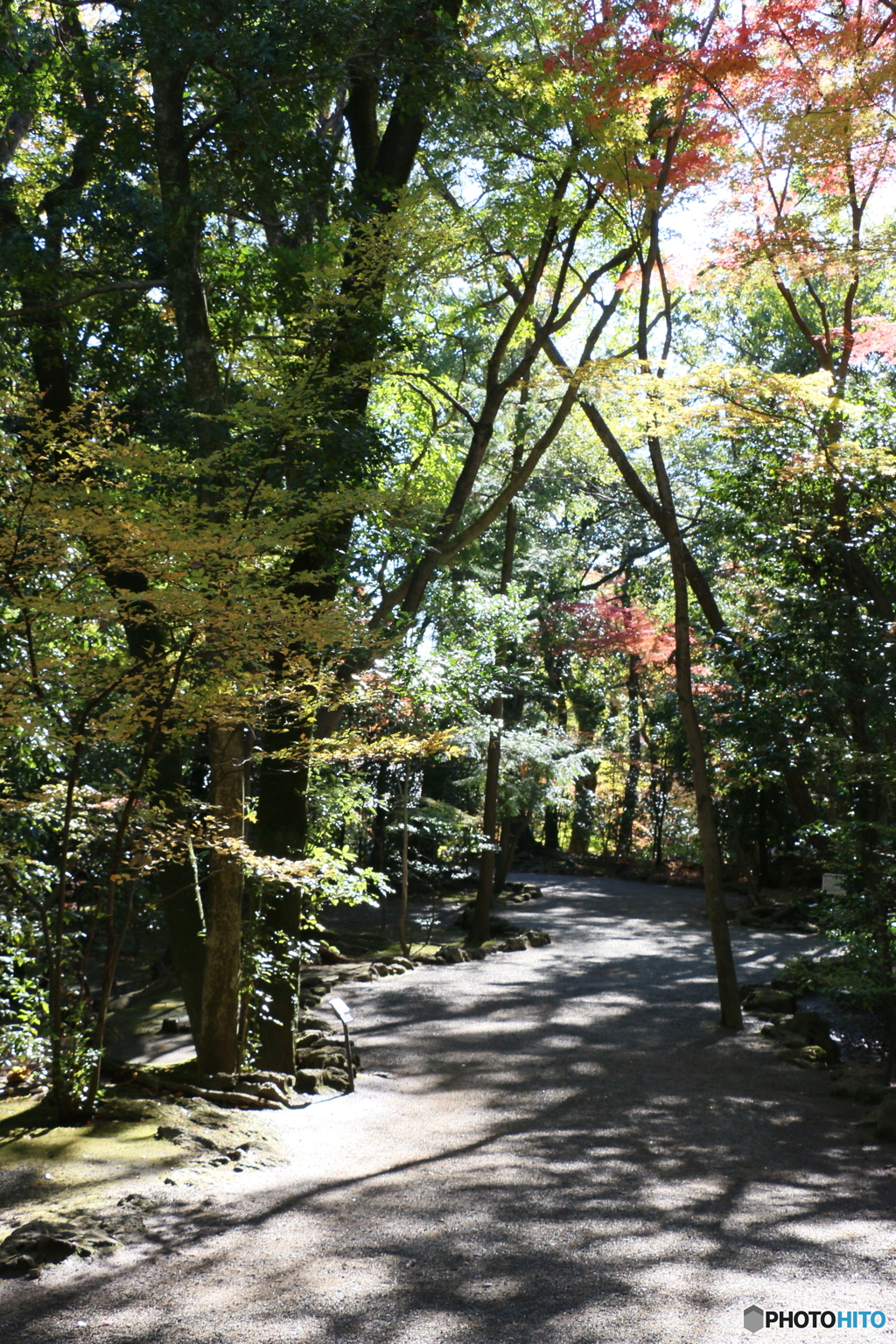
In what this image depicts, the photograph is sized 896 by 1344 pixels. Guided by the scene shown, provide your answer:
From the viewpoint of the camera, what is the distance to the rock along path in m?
3.15

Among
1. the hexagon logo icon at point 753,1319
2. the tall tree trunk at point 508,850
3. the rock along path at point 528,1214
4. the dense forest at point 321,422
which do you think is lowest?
the rock along path at point 528,1214

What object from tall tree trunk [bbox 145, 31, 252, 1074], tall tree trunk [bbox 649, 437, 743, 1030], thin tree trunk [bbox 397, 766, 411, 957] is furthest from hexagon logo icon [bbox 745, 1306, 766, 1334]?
thin tree trunk [bbox 397, 766, 411, 957]

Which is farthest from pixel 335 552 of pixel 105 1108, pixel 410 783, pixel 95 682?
pixel 410 783

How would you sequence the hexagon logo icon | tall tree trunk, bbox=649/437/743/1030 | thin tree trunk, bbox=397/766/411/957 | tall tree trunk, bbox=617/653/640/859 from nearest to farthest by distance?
the hexagon logo icon
tall tree trunk, bbox=649/437/743/1030
thin tree trunk, bbox=397/766/411/957
tall tree trunk, bbox=617/653/640/859

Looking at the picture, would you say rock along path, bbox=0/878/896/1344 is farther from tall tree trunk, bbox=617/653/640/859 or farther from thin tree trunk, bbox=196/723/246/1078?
tall tree trunk, bbox=617/653/640/859

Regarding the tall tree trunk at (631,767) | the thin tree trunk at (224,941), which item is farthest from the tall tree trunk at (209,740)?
the tall tree trunk at (631,767)

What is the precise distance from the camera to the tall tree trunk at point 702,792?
8.54 metres

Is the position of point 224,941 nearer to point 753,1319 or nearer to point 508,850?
point 753,1319

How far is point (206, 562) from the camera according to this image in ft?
15.7

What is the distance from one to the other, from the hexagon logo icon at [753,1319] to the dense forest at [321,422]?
10.6 feet

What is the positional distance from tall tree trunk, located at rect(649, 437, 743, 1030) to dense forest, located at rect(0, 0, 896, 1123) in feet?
0.15

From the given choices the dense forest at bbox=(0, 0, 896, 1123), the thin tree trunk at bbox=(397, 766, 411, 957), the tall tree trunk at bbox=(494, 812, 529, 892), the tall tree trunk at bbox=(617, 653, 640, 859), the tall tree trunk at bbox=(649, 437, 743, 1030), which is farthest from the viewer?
the tall tree trunk at bbox=(617, 653, 640, 859)

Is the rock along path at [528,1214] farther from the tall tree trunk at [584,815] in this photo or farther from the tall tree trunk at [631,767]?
the tall tree trunk at [631,767]

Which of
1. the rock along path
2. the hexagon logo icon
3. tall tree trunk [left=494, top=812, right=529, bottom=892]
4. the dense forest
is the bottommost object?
the rock along path
